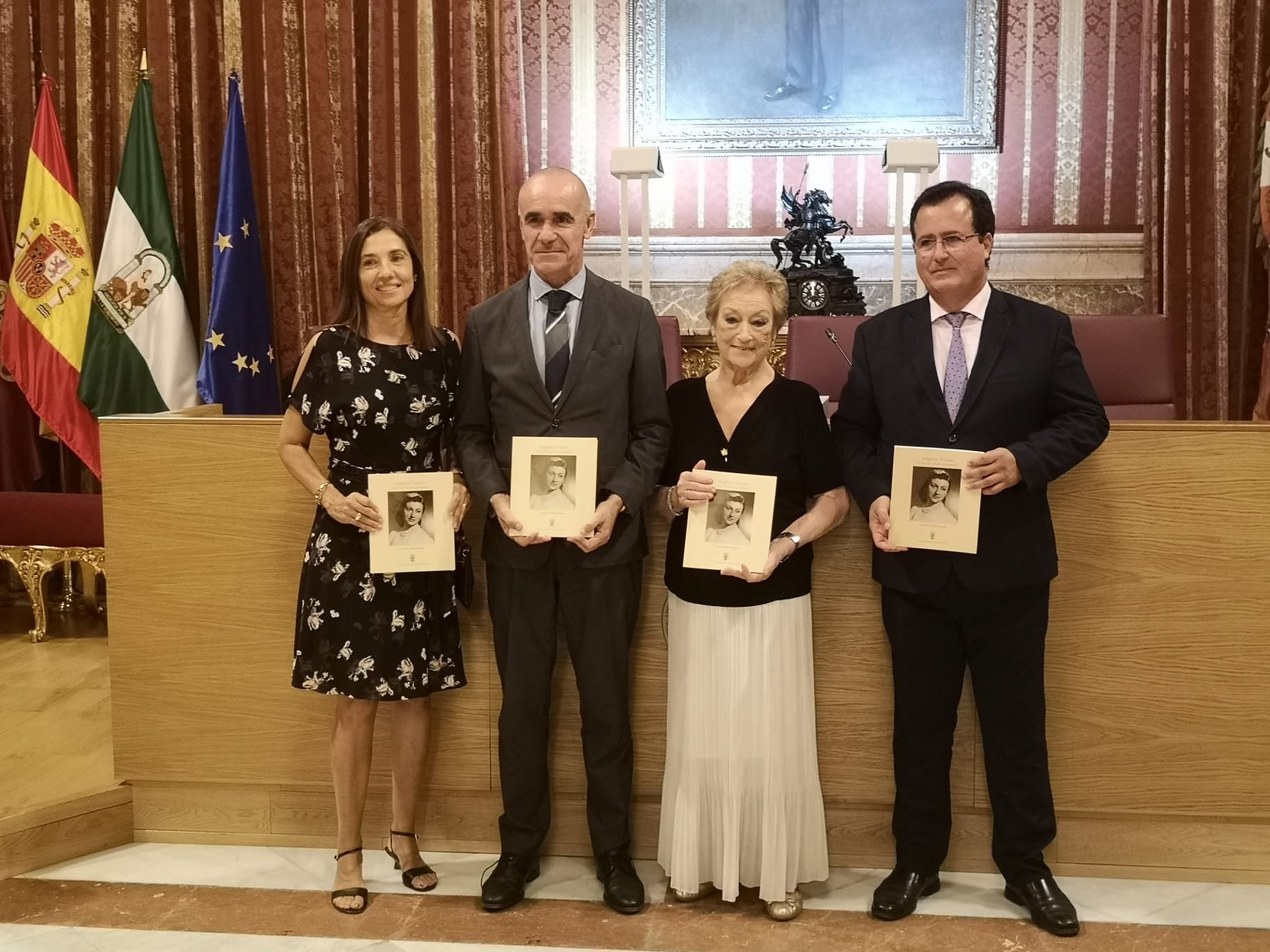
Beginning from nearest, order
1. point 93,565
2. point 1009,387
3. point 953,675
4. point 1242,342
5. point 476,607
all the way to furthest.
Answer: point 1009,387
point 953,675
point 476,607
point 93,565
point 1242,342

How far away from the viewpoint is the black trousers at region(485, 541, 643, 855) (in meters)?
2.58

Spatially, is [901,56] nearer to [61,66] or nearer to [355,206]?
[355,206]

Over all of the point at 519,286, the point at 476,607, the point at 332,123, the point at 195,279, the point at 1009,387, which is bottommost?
the point at 476,607

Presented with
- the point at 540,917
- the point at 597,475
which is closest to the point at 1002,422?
the point at 597,475

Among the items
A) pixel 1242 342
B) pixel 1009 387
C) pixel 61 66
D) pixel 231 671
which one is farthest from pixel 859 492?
pixel 61 66

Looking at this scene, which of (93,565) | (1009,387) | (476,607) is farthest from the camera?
(93,565)

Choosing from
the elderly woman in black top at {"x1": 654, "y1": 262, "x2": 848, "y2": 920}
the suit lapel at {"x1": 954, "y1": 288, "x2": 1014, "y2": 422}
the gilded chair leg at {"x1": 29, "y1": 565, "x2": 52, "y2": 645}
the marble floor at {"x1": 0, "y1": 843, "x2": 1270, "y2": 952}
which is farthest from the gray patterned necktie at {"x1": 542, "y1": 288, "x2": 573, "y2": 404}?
the gilded chair leg at {"x1": 29, "y1": 565, "x2": 52, "y2": 645}

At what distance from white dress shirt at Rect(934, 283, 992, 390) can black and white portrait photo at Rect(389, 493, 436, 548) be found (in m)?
1.13

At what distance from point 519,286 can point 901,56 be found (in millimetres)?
3396

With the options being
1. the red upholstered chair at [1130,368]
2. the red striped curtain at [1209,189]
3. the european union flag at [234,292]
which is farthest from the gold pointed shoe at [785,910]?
the red striped curtain at [1209,189]

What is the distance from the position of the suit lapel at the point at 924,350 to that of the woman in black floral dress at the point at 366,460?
1.00m

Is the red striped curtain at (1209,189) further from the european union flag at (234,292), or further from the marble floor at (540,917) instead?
the european union flag at (234,292)

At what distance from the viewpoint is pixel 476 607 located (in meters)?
2.89

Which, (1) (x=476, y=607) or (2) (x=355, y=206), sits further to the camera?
(2) (x=355, y=206)
